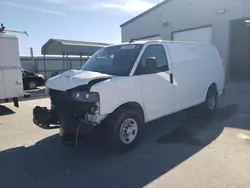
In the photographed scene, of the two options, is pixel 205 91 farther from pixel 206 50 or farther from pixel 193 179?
pixel 193 179

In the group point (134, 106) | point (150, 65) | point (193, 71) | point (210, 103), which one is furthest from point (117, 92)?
point (210, 103)

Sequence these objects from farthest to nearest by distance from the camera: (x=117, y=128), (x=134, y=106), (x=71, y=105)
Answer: (x=134, y=106) → (x=71, y=105) → (x=117, y=128)

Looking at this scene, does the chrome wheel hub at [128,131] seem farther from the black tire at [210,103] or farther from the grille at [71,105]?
the black tire at [210,103]

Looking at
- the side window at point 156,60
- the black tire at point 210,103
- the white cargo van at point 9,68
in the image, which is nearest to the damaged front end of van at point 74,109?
the side window at point 156,60

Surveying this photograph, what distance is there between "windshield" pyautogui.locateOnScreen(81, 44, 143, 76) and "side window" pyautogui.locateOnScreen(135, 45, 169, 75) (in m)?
0.17

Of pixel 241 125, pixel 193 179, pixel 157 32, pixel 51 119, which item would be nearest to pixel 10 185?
pixel 51 119

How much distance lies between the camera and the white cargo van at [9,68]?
8.90 metres

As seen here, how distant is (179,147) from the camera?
496cm

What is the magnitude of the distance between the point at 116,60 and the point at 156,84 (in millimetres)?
1020

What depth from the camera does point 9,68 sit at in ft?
29.8

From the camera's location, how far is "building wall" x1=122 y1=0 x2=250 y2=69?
1520 centimetres

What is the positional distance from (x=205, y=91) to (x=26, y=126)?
527 cm

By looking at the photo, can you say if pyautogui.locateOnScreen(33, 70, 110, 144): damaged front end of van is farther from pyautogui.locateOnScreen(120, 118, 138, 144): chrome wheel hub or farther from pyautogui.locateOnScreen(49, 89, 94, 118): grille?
pyautogui.locateOnScreen(120, 118, 138, 144): chrome wheel hub

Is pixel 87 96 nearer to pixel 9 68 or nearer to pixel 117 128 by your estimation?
pixel 117 128
